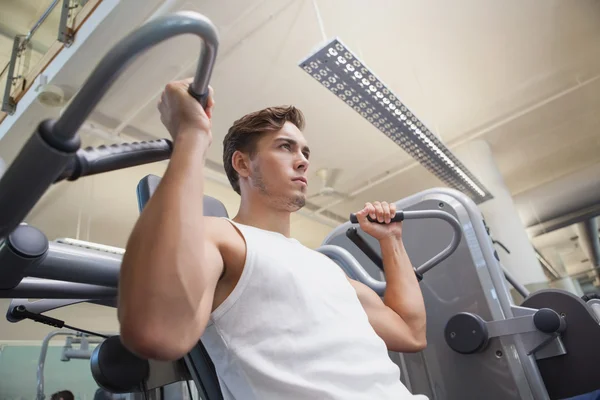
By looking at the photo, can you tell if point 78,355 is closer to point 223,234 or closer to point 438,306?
point 438,306

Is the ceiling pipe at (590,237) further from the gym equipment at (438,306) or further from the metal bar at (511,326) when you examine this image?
the metal bar at (511,326)

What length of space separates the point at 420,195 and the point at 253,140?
747 millimetres

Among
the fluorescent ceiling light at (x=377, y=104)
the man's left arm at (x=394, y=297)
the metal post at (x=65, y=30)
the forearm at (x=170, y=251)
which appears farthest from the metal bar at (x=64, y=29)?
the forearm at (x=170, y=251)

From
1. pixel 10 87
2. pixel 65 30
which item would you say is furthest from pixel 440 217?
pixel 10 87

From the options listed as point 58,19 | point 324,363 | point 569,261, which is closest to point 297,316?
point 324,363

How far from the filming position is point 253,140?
1.15 m

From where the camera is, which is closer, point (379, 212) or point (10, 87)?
point (379, 212)

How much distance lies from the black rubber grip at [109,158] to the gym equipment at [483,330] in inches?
33.0

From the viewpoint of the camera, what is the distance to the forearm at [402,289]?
3.70 feet

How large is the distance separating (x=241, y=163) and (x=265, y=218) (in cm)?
18

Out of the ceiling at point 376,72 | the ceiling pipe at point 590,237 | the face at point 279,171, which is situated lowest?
the face at point 279,171

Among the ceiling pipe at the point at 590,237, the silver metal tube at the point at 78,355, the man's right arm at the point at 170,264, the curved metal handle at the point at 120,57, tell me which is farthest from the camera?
the ceiling pipe at the point at 590,237

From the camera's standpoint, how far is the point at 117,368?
1.04 m

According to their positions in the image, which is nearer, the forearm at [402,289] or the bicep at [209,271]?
the bicep at [209,271]
